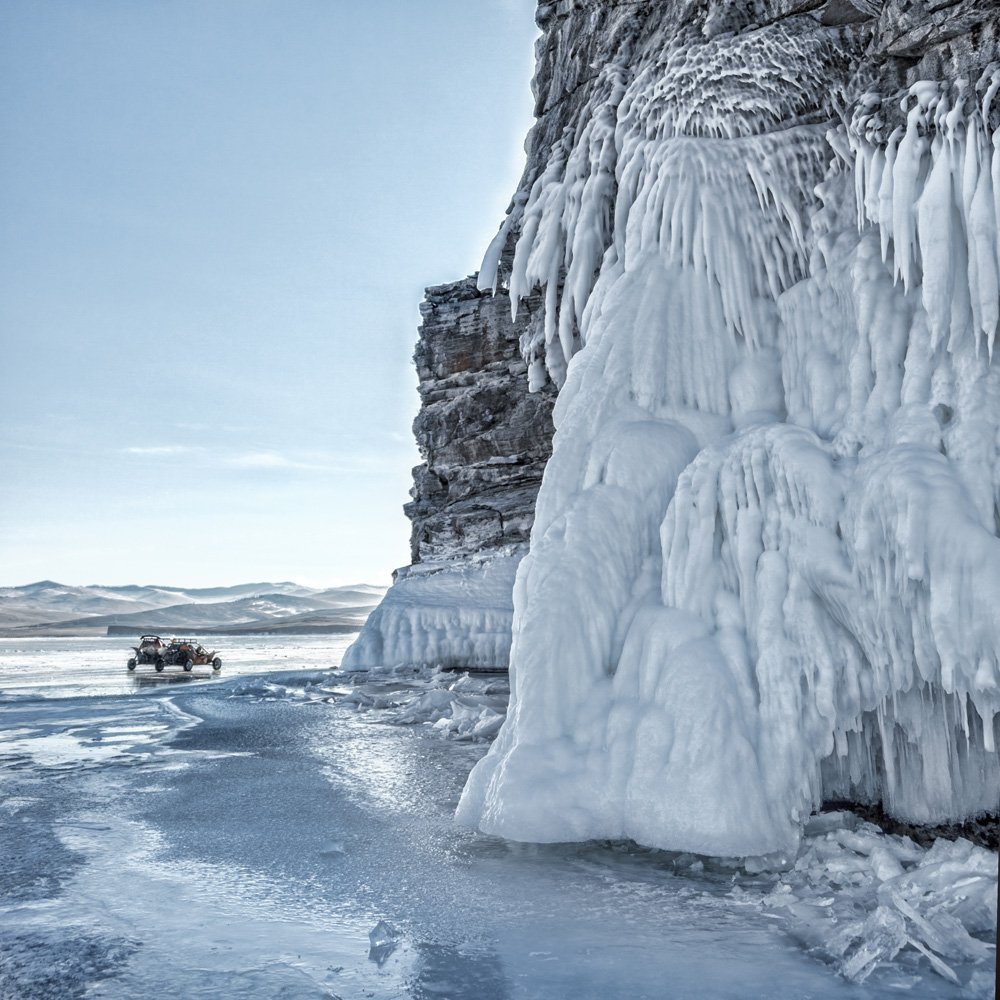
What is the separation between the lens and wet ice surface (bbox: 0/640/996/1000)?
3562 millimetres

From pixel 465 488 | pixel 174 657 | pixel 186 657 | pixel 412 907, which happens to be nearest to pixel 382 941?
pixel 412 907

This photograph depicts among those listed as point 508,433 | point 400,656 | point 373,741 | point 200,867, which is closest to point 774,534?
point 200,867

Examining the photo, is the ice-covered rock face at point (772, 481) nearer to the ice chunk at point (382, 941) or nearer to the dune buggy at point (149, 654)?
the ice chunk at point (382, 941)

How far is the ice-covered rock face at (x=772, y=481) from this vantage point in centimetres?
524

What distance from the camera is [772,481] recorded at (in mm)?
5914

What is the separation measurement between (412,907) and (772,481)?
12.1 feet

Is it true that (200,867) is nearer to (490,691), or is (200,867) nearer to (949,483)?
(949,483)

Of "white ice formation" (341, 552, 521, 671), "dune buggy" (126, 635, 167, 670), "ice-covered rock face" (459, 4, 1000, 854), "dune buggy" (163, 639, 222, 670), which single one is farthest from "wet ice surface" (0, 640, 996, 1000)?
"dune buggy" (126, 635, 167, 670)

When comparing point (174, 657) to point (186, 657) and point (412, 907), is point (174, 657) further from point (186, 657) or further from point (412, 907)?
point (412, 907)

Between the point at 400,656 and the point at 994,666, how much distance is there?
2259 cm

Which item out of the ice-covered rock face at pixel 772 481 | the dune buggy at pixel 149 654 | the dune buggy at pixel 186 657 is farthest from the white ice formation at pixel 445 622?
the ice-covered rock face at pixel 772 481

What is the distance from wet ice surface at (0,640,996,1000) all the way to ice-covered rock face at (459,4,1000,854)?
57cm

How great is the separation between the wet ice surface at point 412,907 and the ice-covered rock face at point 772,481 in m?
0.57

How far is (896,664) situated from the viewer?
5.18m
